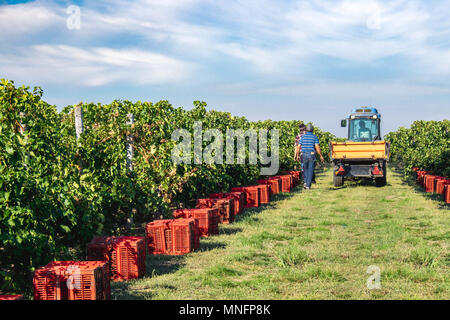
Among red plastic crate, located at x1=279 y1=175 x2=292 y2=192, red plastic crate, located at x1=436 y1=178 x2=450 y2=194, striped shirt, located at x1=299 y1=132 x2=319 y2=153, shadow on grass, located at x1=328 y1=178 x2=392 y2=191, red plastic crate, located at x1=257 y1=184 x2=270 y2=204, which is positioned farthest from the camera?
shadow on grass, located at x1=328 y1=178 x2=392 y2=191

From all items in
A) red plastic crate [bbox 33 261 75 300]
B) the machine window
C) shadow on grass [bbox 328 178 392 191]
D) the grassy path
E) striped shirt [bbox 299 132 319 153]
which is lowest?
the grassy path

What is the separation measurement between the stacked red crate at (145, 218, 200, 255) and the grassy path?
8.6 inches

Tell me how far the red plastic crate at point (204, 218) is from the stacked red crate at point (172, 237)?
0.95 metres

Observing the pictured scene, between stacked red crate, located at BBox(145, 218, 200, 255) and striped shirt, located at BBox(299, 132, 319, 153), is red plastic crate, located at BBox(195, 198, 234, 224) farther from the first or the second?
A: striped shirt, located at BBox(299, 132, 319, 153)

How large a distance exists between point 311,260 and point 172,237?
6.78 feet

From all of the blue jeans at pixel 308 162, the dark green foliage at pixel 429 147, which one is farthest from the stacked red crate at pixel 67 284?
the dark green foliage at pixel 429 147

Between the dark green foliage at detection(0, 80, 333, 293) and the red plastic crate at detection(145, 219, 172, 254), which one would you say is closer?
the dark green foliage at detection(0, 80, 333, 293)

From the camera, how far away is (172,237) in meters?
7.77

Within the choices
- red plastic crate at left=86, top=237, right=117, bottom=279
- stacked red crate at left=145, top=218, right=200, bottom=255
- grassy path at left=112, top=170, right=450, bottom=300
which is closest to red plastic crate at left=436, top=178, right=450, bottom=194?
grassy path at left=112, top=170, right=450, bottom=300

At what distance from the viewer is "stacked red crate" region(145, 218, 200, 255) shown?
772 cm

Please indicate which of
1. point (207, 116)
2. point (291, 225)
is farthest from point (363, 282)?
point (207, 116)

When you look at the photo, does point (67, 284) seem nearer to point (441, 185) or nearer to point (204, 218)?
point (204, 218)

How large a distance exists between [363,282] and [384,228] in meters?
3.91

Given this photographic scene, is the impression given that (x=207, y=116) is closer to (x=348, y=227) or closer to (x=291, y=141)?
(x=348, y=227)
